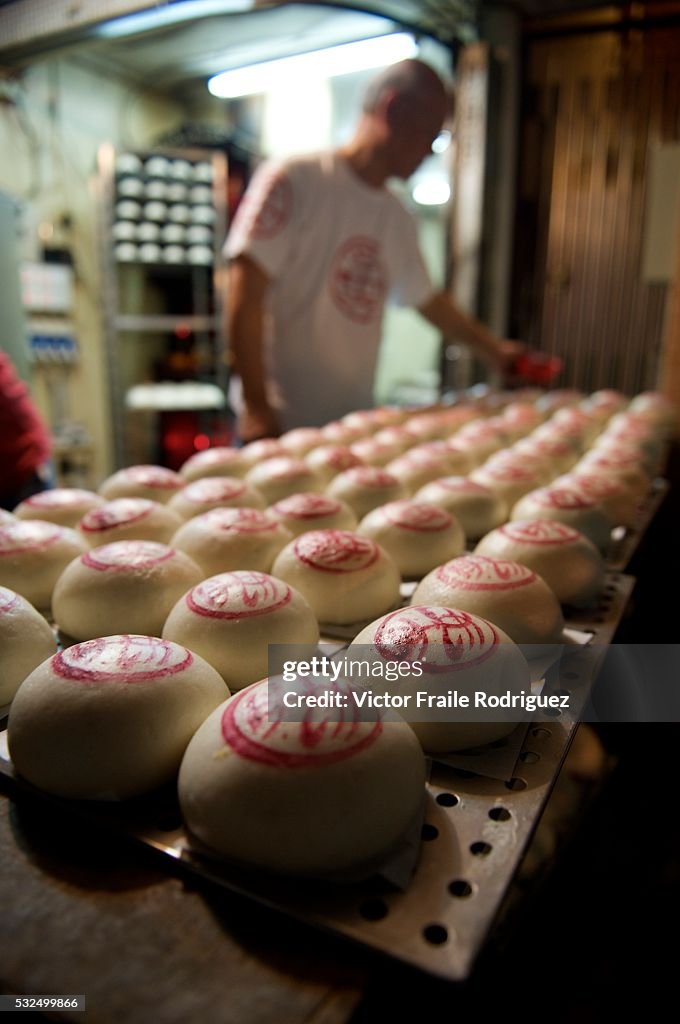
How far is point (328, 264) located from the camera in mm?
2623

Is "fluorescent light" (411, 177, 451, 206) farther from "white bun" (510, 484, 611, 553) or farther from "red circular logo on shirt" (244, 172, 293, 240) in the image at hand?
"white bun" (510, 484, 611, 553)

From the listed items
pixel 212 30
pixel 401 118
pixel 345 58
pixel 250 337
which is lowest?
pixel 250 337

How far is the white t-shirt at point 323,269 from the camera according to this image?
2359 mm

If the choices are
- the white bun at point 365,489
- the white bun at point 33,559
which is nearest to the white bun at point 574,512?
the white bun at point 365,489

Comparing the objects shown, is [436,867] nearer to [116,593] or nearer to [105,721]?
[105,721]

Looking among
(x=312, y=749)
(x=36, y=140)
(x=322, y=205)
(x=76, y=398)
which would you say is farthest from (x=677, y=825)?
(x=36, y=140)

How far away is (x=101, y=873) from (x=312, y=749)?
206 millimetres

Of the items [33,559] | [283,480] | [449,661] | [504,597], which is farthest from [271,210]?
[449,661]

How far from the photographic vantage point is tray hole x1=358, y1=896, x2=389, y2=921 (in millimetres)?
524

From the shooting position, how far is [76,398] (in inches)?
208

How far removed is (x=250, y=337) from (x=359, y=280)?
65 cm

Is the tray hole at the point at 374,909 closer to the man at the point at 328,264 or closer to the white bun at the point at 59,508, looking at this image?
the white bun at the point at 59,508

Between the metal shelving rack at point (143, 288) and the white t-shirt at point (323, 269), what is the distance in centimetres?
A: 249

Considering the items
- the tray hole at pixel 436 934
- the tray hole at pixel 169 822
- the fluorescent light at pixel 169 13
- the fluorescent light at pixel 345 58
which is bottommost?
the tray hole at pixel 169 822
